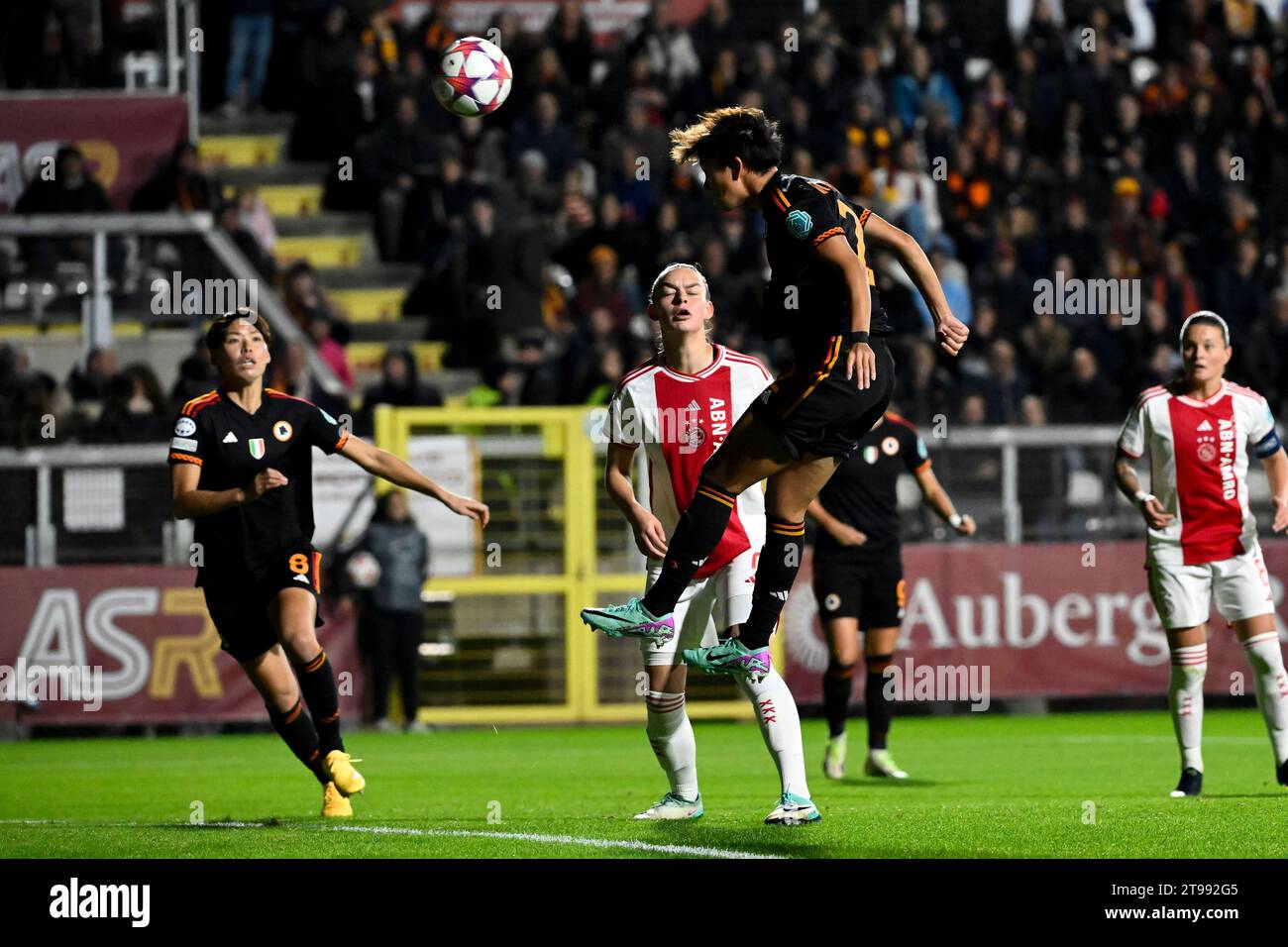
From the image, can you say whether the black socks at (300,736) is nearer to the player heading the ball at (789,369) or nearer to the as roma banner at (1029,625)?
the player heading the ball at (789,369)

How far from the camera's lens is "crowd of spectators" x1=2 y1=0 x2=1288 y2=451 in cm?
1998

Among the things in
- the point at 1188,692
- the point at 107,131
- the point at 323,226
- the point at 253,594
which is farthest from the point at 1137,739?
the point at 107,131

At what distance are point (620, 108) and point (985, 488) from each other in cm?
695

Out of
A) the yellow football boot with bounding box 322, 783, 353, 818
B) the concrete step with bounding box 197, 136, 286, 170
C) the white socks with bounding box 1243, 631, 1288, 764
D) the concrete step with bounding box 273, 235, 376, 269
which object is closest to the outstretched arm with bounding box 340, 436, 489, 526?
the yellow football boot with bounding box 322, 783, 353, 818

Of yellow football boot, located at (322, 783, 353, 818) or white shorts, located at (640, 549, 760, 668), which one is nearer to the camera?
white shorts, located at (640, 549, 760, 668)

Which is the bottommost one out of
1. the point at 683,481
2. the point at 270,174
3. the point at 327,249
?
the point at 683,481

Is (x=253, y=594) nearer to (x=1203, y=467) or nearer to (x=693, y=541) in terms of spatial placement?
(x=693, y=541)

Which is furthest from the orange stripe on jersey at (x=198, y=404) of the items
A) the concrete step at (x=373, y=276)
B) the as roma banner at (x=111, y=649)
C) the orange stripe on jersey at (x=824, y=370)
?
the concrete step at (x=373, y=276)

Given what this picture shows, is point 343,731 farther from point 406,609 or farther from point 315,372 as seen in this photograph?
point 315,372

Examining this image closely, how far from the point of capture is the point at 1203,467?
1049 cm

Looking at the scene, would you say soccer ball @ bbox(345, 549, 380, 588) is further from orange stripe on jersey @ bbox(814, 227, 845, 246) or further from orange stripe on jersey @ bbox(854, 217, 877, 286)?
orange stripe on jersey @ bbox(814, 227, 845, 246)

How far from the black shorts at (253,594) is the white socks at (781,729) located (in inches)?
88.4

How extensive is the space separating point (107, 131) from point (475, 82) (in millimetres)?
10812

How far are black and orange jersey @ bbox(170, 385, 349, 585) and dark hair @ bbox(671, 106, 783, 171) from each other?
254 cm
